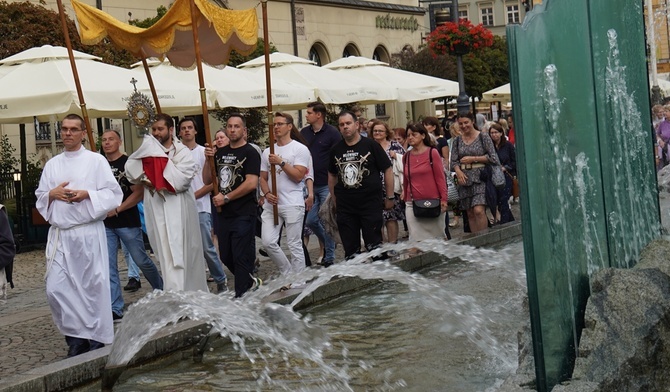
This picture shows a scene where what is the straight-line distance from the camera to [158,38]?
12.5 meters

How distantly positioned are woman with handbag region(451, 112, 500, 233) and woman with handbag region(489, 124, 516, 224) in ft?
4.13

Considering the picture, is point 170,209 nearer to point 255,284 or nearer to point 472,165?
point 255,284

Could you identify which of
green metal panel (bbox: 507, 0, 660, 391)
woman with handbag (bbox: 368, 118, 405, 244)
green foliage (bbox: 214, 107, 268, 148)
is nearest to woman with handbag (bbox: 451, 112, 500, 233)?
woman with handbag (bbox: 368, 118, 405, 244)

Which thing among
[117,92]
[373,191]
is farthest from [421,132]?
[117,92]

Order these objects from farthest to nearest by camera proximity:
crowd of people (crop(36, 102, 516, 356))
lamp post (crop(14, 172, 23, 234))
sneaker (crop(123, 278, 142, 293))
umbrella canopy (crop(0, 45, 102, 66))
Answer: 1. lamp post (crop(14, 172, 23, 234))
2. umbrella canopy (crop(0, 45, 102, 66))
3. sneaker (crop(123, 278, 142, 293))
4. crowd of people (crop(36, 102, 516, 356))

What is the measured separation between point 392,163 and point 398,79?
496 inches

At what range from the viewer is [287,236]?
11922mm

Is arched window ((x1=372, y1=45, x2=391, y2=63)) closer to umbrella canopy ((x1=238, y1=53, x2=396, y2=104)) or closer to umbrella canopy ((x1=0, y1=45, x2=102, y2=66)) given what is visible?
umbrella canopy ((x1=238, y1=53, x2=396, y2=104))

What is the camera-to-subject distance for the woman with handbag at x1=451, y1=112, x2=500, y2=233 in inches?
589

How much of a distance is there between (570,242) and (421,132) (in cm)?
727

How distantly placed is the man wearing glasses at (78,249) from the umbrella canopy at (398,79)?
18015 millimetres

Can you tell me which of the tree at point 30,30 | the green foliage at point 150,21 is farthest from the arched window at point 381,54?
the tree at point 30,30

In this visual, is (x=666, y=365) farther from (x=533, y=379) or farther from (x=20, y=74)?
(x=20, y=74)

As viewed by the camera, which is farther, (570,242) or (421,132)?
(421,132)
